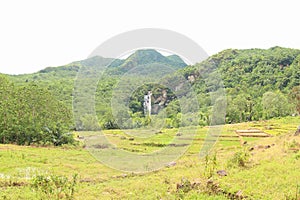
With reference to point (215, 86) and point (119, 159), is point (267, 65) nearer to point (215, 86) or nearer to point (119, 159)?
point (215, 86)

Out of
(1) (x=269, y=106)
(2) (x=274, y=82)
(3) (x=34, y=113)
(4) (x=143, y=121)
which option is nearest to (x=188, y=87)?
(4) (x=143, y=121)

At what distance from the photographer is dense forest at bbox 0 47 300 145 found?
1289 cm

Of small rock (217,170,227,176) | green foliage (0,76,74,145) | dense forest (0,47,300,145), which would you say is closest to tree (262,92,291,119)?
dense forest (0,47,300,145)

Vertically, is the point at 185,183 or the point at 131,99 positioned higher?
the point at 131,99

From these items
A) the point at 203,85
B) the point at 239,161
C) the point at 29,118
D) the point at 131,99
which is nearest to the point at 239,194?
the point at 239,161

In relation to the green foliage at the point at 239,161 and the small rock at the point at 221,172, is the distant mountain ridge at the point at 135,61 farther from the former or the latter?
the green foliage at the point at 239,161

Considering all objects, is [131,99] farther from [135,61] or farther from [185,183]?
[185,183]

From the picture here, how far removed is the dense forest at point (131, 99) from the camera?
12.9m

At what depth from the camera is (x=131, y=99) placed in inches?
520

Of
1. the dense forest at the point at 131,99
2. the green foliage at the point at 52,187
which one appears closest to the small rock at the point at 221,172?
the dense forest at the point at 131,99

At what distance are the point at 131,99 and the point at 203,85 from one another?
5000mm

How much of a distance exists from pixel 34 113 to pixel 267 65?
62.3 metres

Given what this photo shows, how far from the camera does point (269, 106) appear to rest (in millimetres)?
51656

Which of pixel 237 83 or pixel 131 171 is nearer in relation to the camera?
pixel 131 171
